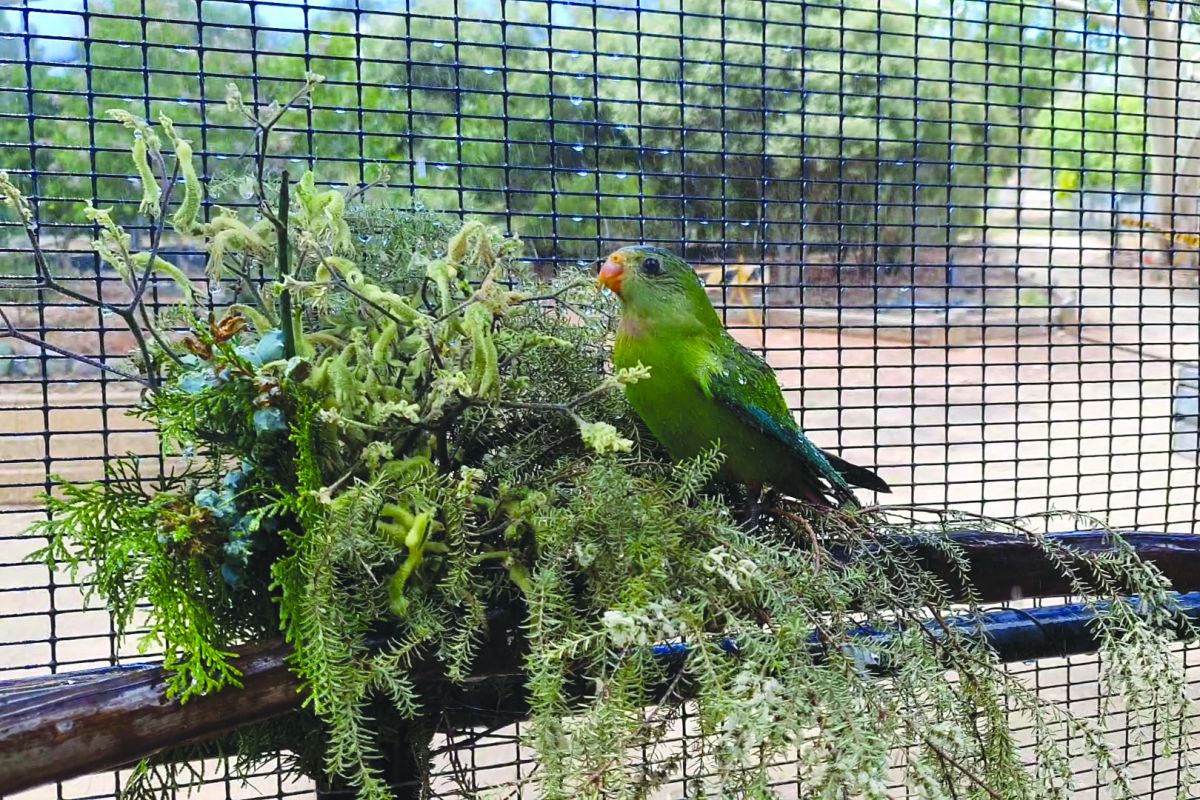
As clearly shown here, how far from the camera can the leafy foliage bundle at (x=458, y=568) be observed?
530mm

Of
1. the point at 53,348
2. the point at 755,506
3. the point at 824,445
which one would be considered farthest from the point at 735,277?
the point at 53,348

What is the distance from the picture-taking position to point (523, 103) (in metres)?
1.09

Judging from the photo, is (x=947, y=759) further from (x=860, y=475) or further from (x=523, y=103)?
(x=523, y=103)

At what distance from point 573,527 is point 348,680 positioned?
6.9 inches

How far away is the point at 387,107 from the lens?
1043 mm

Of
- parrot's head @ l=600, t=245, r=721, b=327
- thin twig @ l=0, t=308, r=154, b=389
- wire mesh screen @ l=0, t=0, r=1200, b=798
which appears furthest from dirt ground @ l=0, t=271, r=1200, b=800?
parrot's head @ l=600, t=245, r=721, b=327

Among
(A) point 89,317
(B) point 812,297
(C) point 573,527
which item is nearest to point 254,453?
(C) point 573,527

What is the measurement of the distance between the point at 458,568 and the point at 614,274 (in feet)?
1.12

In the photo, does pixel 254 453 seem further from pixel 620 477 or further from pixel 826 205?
pixel 826 205

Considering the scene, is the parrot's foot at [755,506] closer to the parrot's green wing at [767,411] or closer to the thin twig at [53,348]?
the parrot's green wing at [767,411]

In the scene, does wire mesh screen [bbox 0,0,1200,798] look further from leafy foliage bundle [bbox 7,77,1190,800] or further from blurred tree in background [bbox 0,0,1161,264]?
leafy foliage bundle [bbox 7,77,1190,800]

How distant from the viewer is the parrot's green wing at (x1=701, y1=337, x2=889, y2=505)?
79 cm

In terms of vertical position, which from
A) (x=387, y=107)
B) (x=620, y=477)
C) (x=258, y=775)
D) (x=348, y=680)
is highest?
(x=387, y=107)

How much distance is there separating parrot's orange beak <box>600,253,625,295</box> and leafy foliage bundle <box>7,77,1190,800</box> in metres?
0.16
